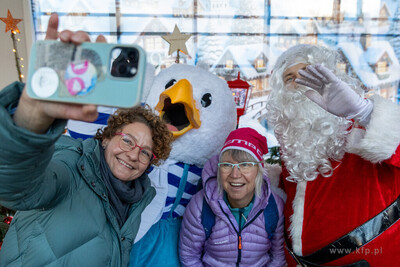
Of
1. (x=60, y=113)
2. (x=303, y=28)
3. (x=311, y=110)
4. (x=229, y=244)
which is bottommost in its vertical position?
(x=229, y=244)

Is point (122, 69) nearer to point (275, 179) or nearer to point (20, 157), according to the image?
point (20, 157)

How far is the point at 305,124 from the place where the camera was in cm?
156

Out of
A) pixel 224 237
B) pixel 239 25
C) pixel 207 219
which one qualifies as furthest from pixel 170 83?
pixel 239 25

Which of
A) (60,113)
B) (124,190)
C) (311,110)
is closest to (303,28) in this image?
(311,110)

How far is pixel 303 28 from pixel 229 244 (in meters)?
6.92

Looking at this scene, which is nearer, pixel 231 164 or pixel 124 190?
pixel 124 190

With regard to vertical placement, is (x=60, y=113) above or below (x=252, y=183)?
above

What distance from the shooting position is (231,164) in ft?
5.39

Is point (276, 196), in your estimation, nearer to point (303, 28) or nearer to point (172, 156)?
point (172, 156)

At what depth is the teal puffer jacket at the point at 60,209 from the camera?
28.2 inches

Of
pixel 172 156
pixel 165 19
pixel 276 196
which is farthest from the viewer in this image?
pixel 165 19

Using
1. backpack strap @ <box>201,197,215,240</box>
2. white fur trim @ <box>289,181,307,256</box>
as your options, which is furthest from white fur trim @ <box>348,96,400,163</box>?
backpack strap @ <box>201,197,215,240</box>

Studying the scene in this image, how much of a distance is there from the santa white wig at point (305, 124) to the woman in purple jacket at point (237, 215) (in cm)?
18

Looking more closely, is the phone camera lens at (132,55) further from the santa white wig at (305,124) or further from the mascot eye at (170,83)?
the mascot eye at (170,83)
